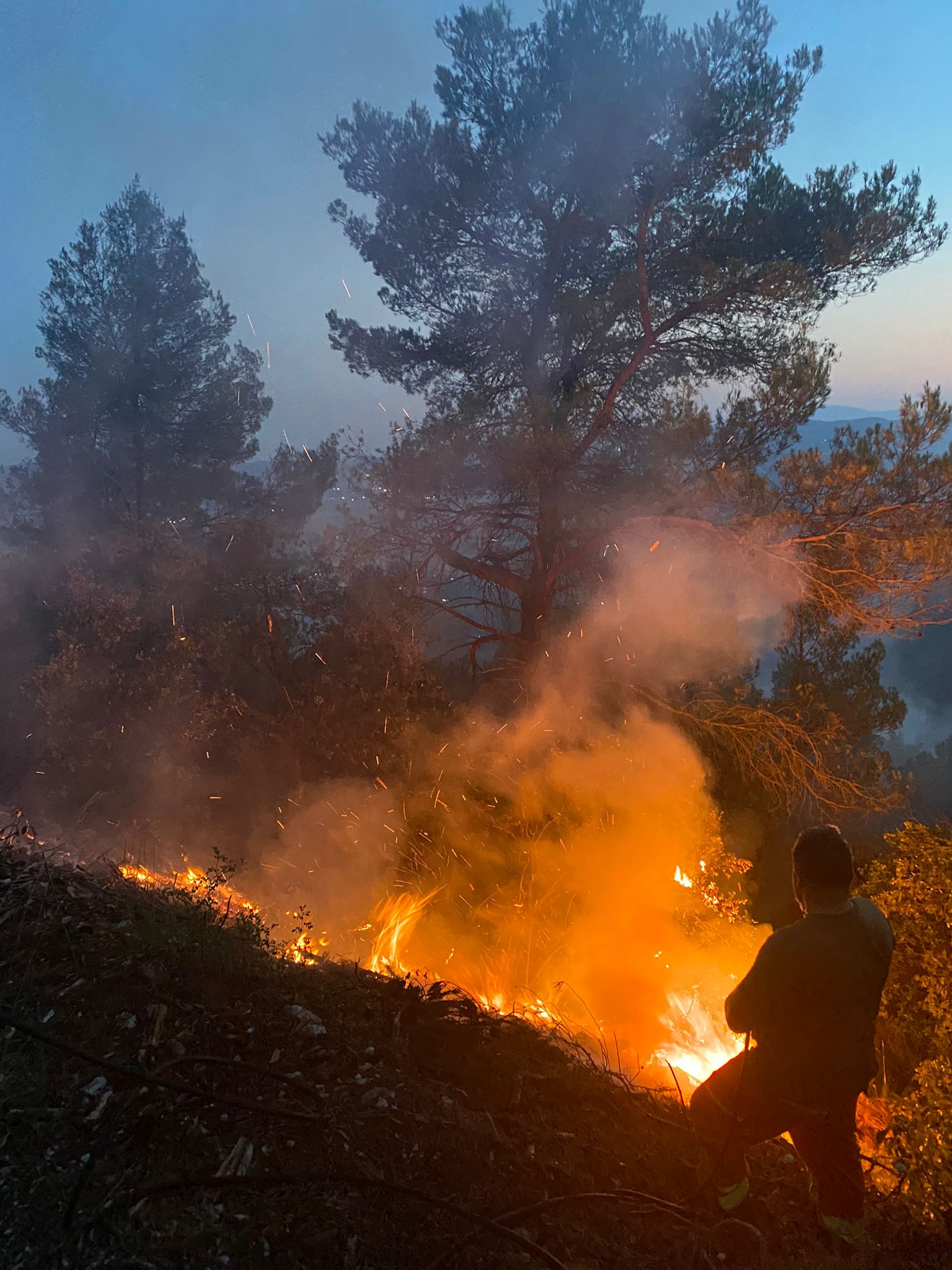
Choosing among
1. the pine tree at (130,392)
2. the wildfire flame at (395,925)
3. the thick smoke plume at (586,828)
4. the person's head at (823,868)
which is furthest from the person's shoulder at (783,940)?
the pine tree at (130,392)

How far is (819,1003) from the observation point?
10.2 feet

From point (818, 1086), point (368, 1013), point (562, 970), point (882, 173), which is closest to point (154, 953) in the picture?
point (368, 1013)

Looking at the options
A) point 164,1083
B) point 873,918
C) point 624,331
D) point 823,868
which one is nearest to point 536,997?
point 873,918

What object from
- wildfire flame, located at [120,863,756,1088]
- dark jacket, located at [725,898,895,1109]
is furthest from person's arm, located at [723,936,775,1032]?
wildfire flame, located at [120,863,756,1088]

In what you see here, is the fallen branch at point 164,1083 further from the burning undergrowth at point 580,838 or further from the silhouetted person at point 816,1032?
the burning undergrowth at point 580,838

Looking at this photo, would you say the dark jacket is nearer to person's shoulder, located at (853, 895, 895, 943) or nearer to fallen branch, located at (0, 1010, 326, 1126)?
person's shoulder, located at (853, 895, 895, 943)

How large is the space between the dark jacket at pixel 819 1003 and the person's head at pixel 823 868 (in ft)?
0.28

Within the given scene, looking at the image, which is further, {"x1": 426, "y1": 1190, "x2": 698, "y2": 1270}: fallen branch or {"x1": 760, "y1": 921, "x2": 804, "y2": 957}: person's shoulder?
{"x1": 760, "y1": 921, "x2": 804, "y2": 957}: person's shoulder

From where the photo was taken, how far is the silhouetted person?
3.10 metres

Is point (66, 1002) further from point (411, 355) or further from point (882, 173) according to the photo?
point (882, 173)

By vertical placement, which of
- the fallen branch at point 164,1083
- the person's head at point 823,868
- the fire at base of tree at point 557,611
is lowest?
the fallen branch at point 164,1083

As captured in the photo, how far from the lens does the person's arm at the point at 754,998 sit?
10.4ft

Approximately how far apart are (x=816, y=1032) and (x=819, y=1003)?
146 mm

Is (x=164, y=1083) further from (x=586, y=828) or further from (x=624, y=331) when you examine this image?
(x=624, y=331)
